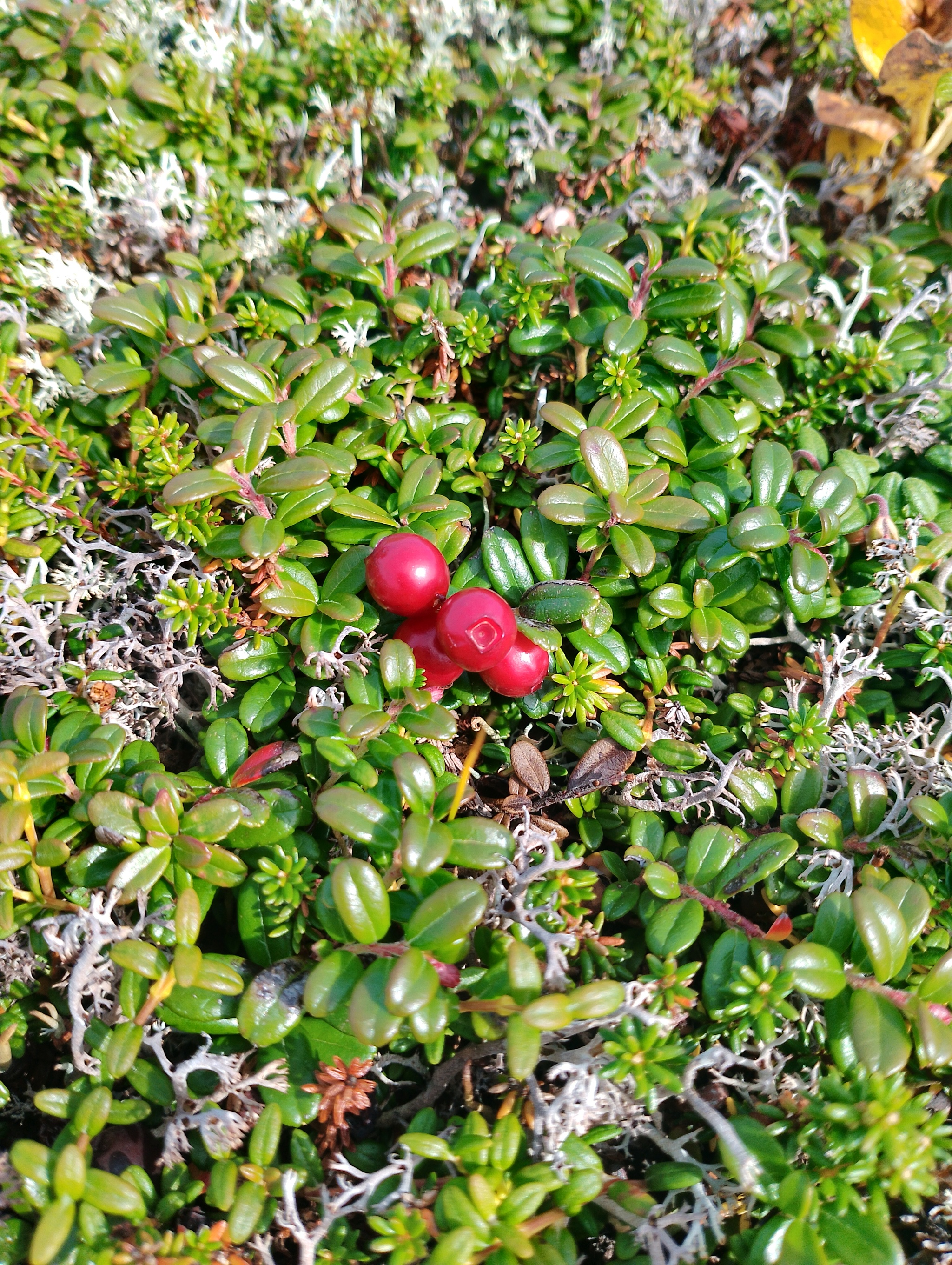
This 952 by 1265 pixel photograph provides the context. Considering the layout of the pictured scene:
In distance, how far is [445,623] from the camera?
2.03 metres

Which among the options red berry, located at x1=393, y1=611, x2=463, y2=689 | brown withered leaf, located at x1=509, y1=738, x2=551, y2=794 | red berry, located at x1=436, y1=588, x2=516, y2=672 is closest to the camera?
red berry, located at x1=436, y1=588, x2=516, y2=672

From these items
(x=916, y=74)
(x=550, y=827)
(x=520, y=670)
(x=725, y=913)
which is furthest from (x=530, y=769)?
(x=916, y=74)

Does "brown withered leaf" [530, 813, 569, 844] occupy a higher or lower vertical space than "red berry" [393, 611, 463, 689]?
lower

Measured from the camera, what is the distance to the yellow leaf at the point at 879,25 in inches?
134

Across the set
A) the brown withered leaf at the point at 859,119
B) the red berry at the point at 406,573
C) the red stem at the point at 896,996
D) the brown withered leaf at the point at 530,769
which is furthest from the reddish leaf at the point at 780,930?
the brown withered leaf at the point at 859,119

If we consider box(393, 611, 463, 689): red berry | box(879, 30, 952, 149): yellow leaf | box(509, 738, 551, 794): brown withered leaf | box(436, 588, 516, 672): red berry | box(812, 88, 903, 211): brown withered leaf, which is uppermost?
box(879, 30, 952, 149): yellow leaf

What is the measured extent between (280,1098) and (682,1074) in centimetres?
91

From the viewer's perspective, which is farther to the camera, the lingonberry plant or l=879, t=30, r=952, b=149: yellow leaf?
l=879, t=30, r=952, b=149: yellow leaf

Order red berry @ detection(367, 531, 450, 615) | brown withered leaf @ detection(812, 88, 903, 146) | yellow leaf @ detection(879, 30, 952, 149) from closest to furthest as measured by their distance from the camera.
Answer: red berry @ detection(367, 531, 450, 615)
yellow leaf @ detection(879, 30, 952, 149)
brown withered leaf @ detection(812, 88, 903, 146)

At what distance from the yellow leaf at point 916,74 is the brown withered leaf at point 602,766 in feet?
9.93

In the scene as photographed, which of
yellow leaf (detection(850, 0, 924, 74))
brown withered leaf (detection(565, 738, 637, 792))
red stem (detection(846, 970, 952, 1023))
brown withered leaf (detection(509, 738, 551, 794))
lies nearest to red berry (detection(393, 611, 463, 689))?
brown withered leaf (detection(509, 738, 551, 794))

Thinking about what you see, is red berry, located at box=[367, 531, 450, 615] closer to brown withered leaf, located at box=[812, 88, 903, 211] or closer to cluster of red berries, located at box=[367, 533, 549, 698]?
cluster of red berries, located at box=[367, 533, 549, 698]

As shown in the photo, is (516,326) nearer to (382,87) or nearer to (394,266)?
(394,266)

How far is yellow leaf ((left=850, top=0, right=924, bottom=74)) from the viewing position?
342cm
